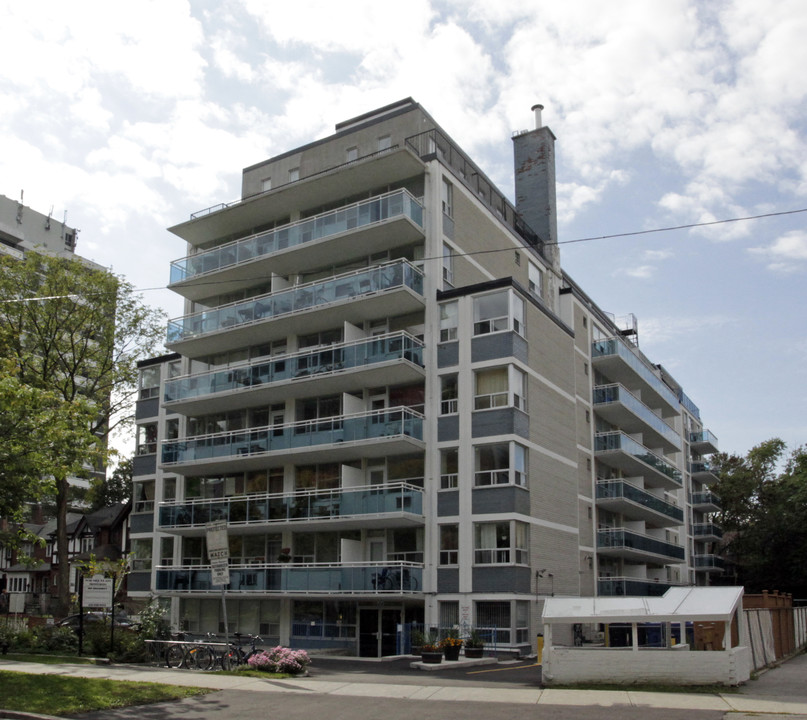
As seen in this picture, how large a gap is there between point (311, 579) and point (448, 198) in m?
15.7

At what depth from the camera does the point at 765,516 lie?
225ft

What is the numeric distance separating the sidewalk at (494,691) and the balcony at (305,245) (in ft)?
59.0

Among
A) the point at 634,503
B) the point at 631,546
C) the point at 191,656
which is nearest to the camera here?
the point at 191,656

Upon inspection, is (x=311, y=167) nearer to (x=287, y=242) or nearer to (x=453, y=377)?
(x=287, y=242)

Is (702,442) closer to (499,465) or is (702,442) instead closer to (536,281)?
(536,281)

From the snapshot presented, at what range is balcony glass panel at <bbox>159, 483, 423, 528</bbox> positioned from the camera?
3144 centimetres

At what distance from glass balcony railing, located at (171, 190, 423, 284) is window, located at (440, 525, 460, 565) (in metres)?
11.6

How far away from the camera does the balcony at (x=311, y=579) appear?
30359mm

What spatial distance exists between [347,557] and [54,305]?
58.7 ft

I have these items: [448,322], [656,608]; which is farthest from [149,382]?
[656,608]

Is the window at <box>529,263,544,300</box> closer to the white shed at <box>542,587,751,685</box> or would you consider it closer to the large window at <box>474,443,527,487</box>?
the large window at <box>474,443,527,487</box>

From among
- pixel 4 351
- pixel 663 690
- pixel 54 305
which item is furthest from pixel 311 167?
pixel 663 690

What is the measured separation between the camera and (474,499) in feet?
103

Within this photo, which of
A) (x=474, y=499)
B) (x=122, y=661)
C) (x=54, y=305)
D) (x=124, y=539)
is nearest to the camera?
(x=122, y=661)
